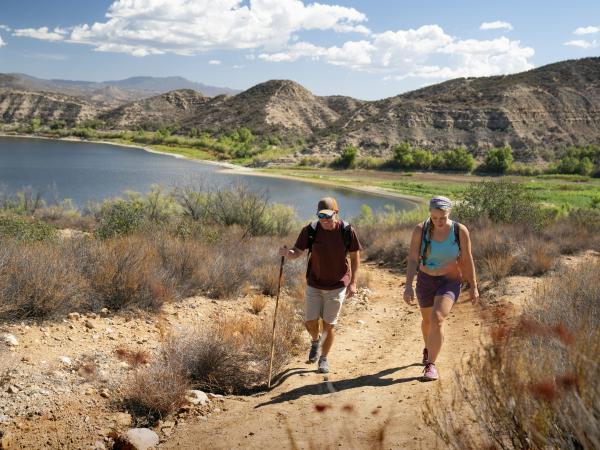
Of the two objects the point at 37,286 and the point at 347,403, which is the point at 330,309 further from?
the point at 37,286

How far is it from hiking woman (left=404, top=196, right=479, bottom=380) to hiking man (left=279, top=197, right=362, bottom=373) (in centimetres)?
63

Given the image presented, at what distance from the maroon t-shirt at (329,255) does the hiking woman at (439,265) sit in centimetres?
64

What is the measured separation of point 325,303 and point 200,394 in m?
1.52

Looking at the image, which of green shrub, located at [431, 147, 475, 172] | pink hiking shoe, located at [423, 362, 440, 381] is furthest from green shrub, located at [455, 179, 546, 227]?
green shrub, located at [431, 147, 475, 172]

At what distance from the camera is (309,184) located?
200ft

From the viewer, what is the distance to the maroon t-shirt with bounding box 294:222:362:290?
19.2ft

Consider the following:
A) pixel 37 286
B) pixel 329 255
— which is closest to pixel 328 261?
pixel 329 255

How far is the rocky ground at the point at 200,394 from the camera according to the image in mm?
4387

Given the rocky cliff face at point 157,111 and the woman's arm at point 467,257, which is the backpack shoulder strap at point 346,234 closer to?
the woman's arm at point 467,257

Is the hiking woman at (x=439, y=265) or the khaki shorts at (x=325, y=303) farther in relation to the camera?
the khaki shorts at (x=325, y=303)

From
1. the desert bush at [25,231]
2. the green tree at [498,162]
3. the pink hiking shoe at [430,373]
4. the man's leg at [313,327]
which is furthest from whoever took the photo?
the green tree at [498,162]

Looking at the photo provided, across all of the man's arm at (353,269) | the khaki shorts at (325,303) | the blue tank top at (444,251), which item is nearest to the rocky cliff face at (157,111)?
the khaki shorts at (325,303)

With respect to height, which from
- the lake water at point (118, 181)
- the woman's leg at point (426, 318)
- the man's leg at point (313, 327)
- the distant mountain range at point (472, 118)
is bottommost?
the lake water at point (118, 181)

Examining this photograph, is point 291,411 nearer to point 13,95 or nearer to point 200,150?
point 200,150
